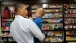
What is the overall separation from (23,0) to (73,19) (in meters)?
2.45

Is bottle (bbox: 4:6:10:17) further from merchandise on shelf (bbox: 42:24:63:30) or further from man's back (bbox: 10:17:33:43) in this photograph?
man's back (bbox: 10:17:33:43)

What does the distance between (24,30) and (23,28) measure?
1.1 inches

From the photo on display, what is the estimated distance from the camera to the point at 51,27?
7.42 metres

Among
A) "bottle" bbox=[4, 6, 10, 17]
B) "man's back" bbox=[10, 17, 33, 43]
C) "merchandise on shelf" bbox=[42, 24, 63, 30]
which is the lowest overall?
"merchandise on shelf" bbox=[42, 24, 63, 30]

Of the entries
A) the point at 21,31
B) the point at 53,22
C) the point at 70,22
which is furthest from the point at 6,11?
the point at 21,31

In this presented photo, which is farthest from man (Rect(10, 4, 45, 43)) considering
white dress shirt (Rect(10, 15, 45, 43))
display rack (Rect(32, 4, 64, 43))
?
display rack (Rect(32, 4, 64, 43))

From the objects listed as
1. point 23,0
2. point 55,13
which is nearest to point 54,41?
point 55,13

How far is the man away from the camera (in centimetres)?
204

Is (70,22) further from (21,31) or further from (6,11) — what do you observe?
(21,31)

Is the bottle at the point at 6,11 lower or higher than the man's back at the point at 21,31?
higher

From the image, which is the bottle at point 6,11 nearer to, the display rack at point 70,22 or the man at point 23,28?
the display rack at point 70,22

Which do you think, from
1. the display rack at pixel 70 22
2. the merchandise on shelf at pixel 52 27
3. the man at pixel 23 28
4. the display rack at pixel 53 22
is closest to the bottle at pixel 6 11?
the display rack at pixel 53 22

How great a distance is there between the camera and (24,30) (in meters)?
2.05

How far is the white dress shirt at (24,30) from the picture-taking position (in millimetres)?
2039
